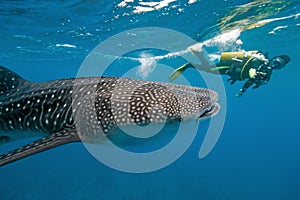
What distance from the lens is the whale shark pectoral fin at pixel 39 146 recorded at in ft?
9.41

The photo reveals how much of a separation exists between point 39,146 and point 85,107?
100 centimetres

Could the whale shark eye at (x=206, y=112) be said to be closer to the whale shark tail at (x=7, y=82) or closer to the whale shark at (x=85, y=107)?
the whale shark at (x=85, y=107)

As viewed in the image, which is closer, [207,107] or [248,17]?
[207,107]

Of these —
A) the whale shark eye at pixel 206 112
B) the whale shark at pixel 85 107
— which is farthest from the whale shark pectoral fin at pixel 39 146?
the whale shark eye at pixel 206 112

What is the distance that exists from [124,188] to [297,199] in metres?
13.8

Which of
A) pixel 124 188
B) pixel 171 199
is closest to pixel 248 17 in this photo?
pixel 171 199

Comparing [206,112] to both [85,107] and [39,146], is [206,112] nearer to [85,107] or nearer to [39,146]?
[85,107]

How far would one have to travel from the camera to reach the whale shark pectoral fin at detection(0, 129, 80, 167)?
2867 millimetres

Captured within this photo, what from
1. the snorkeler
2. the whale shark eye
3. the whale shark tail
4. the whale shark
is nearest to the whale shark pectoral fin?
the whale shark

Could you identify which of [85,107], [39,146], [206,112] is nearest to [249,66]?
[206,112]

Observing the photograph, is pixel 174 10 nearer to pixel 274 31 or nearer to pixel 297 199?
pixel 274 31

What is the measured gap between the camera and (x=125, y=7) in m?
15.0

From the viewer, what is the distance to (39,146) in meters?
3.12

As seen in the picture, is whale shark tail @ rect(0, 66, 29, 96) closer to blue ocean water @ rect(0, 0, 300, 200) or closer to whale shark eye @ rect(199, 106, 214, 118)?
whale shark eye @ rect(199, 106, 214, 118)
